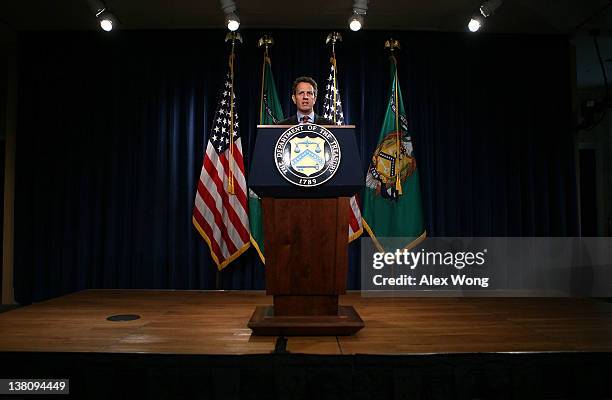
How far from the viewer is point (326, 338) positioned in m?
2.26

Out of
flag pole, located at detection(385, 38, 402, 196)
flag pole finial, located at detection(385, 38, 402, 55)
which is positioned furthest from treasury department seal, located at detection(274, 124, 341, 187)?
flag pole finial, located at detection(385, 38, 402, 55)

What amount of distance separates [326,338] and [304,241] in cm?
48

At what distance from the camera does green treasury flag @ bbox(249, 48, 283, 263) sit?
14.2 ft

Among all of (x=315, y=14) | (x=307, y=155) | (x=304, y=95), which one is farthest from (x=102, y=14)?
(x=307, y=155)

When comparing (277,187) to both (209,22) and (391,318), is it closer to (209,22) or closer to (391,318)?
(391,318)

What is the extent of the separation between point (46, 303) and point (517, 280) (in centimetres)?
404

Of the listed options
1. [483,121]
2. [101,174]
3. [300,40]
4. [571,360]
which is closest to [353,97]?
[300,40]

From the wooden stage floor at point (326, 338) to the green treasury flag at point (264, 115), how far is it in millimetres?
693

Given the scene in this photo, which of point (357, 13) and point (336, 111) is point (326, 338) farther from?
point (357, 13)

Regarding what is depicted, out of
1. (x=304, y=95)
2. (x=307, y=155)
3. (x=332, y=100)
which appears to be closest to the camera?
(x=307, y=155)

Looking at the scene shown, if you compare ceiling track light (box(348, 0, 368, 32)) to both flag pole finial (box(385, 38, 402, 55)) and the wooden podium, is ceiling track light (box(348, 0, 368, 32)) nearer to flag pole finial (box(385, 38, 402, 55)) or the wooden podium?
flag pole finial (box(385, 38, 402, 55))

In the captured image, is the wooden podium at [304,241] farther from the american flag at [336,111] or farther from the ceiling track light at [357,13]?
the ceiling track light at [357,13]

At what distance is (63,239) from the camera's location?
14.7ft

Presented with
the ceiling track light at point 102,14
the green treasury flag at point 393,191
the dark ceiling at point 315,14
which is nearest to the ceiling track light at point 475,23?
the dark ceiling at point 315,14
